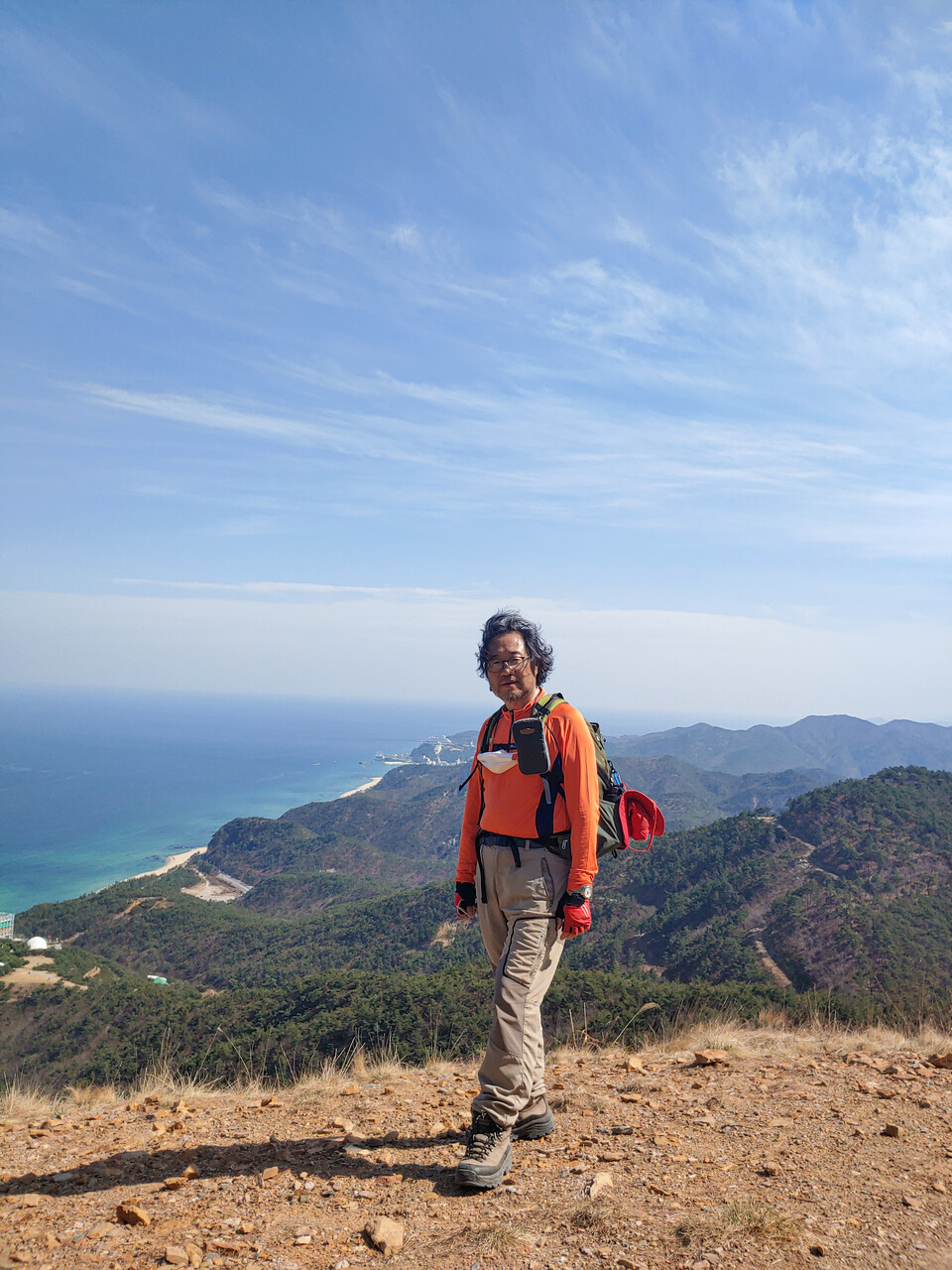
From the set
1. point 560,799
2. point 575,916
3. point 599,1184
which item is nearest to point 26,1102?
point 599,1184

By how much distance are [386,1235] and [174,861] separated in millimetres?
104527

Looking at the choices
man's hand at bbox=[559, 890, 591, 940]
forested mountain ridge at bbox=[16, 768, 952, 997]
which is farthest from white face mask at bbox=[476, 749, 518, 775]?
forested mountain ridge at bbox=[16, 768, 952, 997]

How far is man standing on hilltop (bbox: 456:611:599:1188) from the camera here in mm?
2811

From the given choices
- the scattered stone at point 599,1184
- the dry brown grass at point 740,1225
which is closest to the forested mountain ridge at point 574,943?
the scattered stone at point 599,1184

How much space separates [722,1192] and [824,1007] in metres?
5.37

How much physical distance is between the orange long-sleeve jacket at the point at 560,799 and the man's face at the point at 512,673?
14 cm

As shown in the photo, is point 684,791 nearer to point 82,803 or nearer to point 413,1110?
point 82,803

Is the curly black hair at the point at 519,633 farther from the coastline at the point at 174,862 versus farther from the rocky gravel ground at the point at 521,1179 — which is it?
the coastline at the point at 174,862

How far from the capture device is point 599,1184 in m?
2.61

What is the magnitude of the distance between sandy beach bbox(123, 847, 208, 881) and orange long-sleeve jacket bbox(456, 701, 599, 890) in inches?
3545

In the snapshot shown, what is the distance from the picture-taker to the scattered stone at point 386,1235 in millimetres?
2242

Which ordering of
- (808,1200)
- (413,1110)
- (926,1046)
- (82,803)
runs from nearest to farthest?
(808,1200), (413,1110), (926,1046), (82,803)

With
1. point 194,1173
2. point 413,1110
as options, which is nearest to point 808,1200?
point 413,1110

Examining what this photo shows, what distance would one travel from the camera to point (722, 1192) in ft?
8.33
